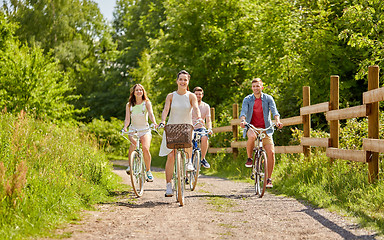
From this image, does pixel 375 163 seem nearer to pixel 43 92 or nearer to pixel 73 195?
pixel 73 195

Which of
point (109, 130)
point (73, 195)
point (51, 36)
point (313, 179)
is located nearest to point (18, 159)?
point (73, 195)

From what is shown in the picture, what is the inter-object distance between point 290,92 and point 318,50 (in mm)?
1713

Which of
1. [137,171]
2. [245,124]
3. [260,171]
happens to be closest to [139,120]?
[137,171]

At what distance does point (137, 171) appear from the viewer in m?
8.87

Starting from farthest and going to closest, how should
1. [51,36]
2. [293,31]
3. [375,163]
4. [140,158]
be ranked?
1. [51,36]
2. [293,31]
3. [140,158]
4. [375,163]

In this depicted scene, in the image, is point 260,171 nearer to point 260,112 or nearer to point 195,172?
point 260,112

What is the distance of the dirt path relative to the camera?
18.1 feet

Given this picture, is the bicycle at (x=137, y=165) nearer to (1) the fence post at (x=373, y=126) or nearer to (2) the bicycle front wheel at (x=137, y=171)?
(2) the bicycle front wheel at (x=137, y=171)

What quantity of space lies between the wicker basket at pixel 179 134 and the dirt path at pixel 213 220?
0.97 m

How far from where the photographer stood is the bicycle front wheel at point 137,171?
8686 millimetres

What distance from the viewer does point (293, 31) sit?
18203 mm

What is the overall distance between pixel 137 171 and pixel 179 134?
1.61 metres

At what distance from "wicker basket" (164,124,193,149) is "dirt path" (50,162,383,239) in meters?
0.97

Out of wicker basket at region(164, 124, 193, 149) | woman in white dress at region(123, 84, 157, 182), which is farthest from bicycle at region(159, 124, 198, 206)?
woman in white dress at region(123, 84, 157, 182)
